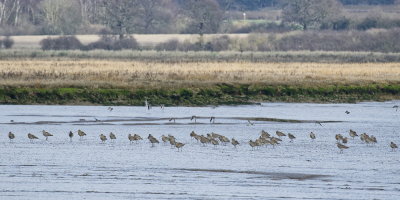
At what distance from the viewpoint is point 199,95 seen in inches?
1634

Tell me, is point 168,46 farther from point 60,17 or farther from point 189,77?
point 189,77

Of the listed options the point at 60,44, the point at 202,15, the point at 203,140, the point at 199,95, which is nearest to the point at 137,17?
the point at 202,15

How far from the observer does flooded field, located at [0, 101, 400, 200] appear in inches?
829

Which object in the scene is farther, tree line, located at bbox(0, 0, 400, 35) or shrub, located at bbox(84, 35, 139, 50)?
tree line, located at bbox(0, 0, 400, 35)

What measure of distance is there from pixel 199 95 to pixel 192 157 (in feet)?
51.3

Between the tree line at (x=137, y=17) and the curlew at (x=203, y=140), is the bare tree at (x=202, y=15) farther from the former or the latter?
the curlew at (x=203, y=140)

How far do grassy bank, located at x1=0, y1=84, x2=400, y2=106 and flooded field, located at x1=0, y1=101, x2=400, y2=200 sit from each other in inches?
60.3

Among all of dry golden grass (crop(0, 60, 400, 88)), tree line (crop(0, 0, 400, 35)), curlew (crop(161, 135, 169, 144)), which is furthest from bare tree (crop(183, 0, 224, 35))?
curlew (crop(161, 135, 169, 144))

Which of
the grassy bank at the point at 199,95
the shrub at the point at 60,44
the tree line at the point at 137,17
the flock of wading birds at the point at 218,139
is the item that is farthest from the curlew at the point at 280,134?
the tree line at the point at 137,17

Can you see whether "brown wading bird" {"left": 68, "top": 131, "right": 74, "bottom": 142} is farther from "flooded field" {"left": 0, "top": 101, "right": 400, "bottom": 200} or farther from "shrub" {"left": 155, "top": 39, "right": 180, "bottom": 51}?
"shrub" {"left": 155, "top": 39, "right": 180, "bottom": 51}

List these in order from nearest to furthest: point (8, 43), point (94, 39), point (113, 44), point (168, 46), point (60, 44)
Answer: point (60, 44), point (8, 43), point (168, 46), point (113, 44), point (94, 39)

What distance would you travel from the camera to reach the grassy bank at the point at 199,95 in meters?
40.0

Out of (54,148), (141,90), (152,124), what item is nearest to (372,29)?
(141,90)

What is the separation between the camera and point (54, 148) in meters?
27.3
